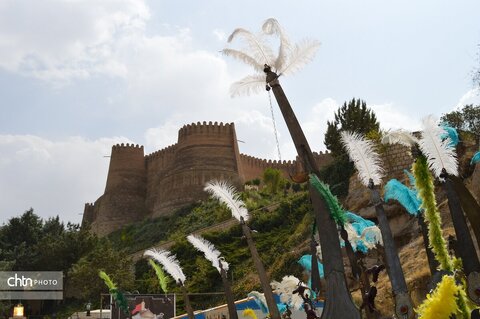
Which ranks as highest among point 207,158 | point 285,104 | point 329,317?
point 207,158

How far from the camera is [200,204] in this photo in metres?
44.2

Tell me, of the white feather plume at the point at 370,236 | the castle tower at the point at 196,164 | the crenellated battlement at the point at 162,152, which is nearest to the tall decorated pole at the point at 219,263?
the white feather plume at the point at 370,236

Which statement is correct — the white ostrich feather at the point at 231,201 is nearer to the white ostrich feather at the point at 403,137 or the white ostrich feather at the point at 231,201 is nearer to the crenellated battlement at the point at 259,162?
the white ostrich feather at the point at 403,137

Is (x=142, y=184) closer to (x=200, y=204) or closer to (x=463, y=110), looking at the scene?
(x=200, y=204)

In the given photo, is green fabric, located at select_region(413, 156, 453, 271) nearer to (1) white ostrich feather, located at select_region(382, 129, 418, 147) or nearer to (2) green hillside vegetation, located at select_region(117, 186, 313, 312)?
(1) white ostrich feather, located at select_region(382, 129, 418, 147)

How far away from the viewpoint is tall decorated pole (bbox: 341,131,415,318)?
5.76 meters

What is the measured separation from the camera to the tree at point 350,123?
2698 centimetres

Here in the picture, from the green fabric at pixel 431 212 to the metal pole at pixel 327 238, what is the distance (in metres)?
0.99

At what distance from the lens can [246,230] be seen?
8.00 meters

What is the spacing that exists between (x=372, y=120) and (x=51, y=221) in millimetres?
22617

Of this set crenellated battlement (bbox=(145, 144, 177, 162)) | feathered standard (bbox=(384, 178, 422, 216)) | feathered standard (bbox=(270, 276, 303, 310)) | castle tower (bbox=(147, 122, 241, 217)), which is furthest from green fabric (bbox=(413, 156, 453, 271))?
crenellated battlement (bbox=(145, 144, 177, 162))

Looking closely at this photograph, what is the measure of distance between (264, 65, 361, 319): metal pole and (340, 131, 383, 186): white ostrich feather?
2.78ft

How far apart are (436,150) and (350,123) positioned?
71.1ft

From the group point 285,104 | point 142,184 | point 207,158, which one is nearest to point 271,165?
point 207,158
